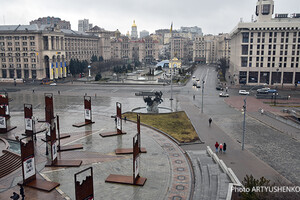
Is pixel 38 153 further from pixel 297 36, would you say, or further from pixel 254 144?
pixel 297 36

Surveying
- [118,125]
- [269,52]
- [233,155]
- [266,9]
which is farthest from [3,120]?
[266,9]

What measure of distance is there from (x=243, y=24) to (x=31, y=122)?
72.9 meters

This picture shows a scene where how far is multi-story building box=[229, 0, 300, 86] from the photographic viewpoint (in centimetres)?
8419

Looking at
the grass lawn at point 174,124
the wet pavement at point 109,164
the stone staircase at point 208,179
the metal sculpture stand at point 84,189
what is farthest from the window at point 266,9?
the metal sculpture stand at point 84,189

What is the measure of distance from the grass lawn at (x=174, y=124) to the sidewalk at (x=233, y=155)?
3.95ft

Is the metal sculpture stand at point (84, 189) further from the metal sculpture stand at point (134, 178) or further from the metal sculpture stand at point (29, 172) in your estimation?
the metal sculpture stand at point (29, 172)

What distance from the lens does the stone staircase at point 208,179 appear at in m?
21.1

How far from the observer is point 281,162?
2825 centimetres

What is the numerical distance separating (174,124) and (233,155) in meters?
13.2

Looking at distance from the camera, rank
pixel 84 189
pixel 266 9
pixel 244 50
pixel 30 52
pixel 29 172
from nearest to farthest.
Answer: pixel 84 189 < pixel 29 172 < pixel 244 50 < pixel 266 9 < pixel 30 52

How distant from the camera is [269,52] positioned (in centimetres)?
8631

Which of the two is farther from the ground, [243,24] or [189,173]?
[243,24]

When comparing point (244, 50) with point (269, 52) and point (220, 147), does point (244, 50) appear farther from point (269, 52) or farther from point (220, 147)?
point (220, 147)

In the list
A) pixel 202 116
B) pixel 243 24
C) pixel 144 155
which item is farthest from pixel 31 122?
pixel 243 24
